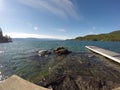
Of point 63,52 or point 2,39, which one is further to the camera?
point 2,39

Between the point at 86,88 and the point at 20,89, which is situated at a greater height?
the point at 20,89

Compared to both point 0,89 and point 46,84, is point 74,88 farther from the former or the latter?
point 0,89

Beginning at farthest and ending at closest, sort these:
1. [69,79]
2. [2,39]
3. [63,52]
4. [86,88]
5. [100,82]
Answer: [2,39], [63,52], [69,79], [100,82], [86,88]

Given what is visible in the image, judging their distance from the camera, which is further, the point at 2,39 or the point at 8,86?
the point at 2,39

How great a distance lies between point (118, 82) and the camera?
14.1 m

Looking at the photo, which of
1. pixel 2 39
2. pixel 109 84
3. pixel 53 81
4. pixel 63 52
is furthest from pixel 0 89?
pixel 2 39

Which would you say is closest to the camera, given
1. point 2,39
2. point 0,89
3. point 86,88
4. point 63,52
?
point 0,89

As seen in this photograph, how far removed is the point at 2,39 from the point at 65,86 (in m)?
196

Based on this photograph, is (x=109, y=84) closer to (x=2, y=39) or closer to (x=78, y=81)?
(x=78, y=81)

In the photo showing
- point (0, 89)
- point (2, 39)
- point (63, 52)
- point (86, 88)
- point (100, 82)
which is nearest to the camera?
point (0, 89)

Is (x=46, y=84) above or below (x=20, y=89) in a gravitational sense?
below

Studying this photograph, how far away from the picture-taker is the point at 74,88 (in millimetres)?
12688

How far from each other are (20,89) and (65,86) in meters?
7.57

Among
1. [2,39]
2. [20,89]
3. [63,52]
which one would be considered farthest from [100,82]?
[2,39]
